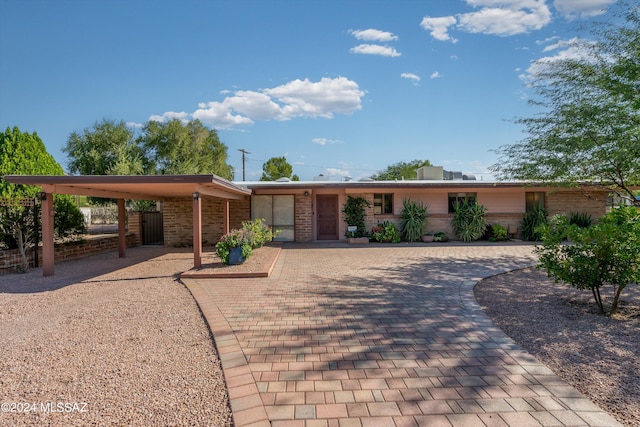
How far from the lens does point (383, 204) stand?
1461 centimetres

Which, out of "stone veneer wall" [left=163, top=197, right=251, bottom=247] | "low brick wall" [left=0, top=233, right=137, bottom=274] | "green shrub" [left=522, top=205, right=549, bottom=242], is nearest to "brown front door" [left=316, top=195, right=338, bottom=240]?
"stone veneer wall" [left=163, top=197, right=251, bottom=247]

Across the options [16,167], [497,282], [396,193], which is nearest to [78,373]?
[497,282]

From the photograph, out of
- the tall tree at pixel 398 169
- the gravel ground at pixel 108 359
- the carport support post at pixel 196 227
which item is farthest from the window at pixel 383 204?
the tall tree at pixel 398 169

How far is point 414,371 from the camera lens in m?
2.97

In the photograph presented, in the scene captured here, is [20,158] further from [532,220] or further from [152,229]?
[532,220]

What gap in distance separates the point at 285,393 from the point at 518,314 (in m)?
3.59

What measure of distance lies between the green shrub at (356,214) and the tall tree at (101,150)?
14.3m

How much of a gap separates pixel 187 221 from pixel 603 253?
43.0ft

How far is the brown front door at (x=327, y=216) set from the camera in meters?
14.5

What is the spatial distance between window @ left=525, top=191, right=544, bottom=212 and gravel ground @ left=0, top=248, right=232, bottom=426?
1456 centimetres

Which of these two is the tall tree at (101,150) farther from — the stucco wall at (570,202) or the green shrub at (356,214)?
Answer: the stucco wall at (570,202)

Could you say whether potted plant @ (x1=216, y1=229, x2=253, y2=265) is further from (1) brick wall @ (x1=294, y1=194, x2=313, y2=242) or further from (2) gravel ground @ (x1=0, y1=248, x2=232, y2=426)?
(1) brick wall @ (x1=294, y1=194, x2=313, y2=242)

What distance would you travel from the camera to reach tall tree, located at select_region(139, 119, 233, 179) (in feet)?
80.5

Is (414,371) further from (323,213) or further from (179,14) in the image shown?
(323,213)
